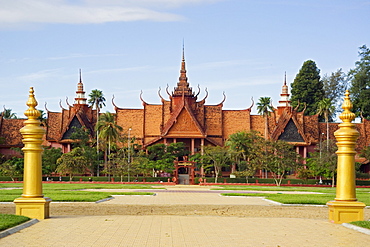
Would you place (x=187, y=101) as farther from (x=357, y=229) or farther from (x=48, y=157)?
(x=357, y=229)

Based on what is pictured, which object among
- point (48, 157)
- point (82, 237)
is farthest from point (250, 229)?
point (48, 157)

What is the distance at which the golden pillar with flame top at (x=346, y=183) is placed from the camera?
13852 millimetres

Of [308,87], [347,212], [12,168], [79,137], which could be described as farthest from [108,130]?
[347,212]

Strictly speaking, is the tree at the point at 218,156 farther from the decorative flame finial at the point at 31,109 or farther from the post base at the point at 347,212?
the post base at the point at 347,212

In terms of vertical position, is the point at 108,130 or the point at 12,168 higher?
the point at 108,130

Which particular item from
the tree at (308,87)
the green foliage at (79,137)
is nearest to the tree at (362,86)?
the tree at (308,87)

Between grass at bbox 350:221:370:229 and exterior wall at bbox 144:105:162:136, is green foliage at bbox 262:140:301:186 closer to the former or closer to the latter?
exterior wall at bbox 144:105:162:136

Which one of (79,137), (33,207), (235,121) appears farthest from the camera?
(235,121)

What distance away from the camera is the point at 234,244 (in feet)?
34.1

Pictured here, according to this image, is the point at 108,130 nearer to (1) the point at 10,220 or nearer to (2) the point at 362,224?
(1) the point at 10,220

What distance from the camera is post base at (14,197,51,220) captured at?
14.3 m

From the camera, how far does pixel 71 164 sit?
52.9 m

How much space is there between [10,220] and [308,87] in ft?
214

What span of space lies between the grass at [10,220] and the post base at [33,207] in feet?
1.66
